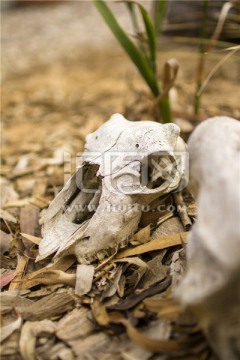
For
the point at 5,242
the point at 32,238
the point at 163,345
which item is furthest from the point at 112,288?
the point at 5,242

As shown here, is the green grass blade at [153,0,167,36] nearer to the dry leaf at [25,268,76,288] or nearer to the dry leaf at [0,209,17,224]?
the dry leaf at [0,209,17,224]

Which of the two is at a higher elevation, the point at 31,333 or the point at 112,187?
the point at 112,187

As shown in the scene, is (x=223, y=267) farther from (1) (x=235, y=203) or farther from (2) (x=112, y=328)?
(2) (x=112, y=328)

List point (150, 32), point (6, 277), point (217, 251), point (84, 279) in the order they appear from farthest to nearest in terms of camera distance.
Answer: point (150, 32) < point (6, 277) < point (84, 279) < point (217, 251)

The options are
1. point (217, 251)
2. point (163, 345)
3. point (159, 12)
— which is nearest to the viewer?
point (217, 251)

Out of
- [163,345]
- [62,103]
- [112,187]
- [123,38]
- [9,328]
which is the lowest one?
[62,103]

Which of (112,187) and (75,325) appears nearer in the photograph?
(75,325)

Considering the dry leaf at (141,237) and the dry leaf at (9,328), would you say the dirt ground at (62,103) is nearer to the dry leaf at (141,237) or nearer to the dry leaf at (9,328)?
the dry leaf at (9,328)

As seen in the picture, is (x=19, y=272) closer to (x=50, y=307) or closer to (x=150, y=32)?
(x=50, y=307)
